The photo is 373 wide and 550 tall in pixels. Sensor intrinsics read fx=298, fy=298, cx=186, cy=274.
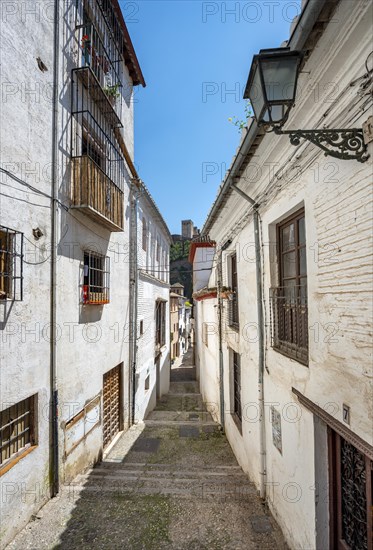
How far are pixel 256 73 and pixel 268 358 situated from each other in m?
3.73

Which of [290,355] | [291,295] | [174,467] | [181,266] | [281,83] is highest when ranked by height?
[181,266]

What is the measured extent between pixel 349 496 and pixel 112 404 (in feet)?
21.7

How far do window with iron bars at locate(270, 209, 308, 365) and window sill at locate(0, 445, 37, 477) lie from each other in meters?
3.98

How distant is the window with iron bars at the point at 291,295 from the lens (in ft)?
12.2

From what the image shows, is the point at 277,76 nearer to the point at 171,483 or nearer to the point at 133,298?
the point at 171,483

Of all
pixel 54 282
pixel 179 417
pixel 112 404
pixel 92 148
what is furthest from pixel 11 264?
pixel 179 417

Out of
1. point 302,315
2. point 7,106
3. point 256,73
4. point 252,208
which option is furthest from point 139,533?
point 7,106

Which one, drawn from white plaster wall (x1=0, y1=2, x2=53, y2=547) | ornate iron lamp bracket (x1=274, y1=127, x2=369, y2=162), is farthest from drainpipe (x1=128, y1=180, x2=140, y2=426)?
ornate iron lamp bracket (x1=274, y1=127, x2=369, y2=162)

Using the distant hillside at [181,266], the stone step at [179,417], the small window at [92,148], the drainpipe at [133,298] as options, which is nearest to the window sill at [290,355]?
the small window at [92,148]

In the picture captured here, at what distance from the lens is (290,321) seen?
4.11m

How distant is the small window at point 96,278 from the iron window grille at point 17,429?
2.25 m

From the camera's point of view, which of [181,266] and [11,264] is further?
[181,266]

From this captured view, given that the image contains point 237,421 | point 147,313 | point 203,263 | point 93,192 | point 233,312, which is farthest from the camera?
point 203,263

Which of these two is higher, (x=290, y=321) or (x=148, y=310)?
(x=290, y=321)
